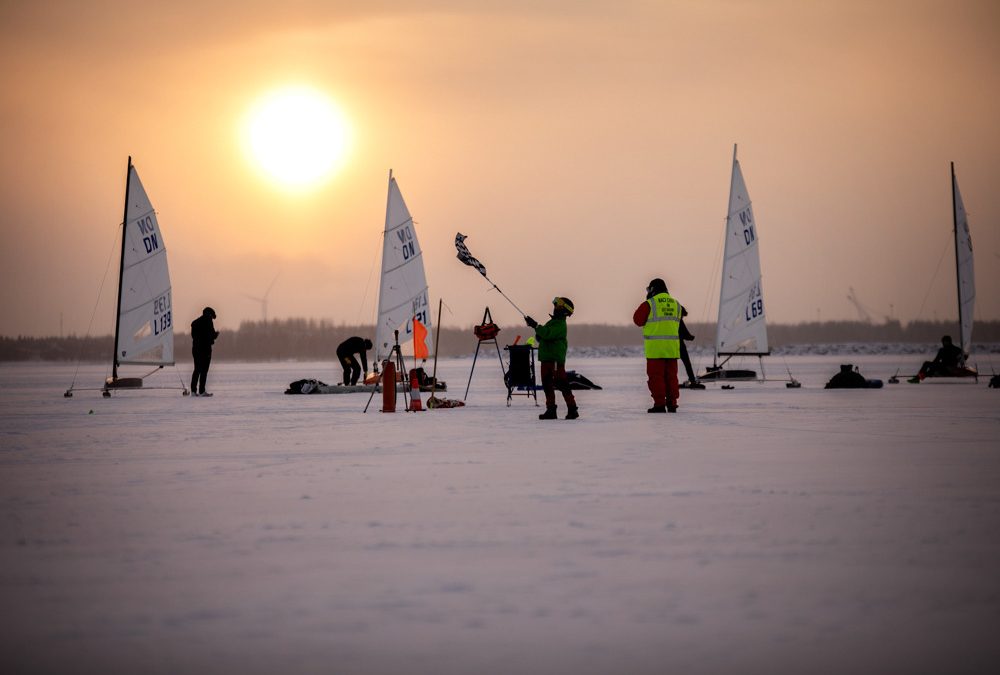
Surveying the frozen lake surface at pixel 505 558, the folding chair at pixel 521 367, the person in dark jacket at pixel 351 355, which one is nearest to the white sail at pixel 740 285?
the person in dark jacket at pixel 351 355

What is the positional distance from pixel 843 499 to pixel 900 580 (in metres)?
2.41

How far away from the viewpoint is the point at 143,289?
27.1 metres

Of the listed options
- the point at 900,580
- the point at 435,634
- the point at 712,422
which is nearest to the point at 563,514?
the point at 900,580

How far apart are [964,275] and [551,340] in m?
20.9

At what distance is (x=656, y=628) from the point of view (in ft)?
12.7

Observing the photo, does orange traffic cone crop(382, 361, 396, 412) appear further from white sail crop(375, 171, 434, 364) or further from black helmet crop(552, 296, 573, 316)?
white sail crop(375, 171, 434, 364)

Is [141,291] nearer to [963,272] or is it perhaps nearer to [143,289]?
[143,289]

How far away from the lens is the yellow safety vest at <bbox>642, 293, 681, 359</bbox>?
53.0ft

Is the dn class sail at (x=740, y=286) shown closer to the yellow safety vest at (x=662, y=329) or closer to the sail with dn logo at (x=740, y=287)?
the sail with dn logo at (x=740, y=287)

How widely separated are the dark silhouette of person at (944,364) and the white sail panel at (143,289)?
18.1 metres

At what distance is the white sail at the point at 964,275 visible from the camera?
31.9 m

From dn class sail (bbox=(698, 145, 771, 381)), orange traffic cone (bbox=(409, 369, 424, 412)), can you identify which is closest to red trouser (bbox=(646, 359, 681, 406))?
orange traffic cone (bbox=(409, 369, 424, 412))

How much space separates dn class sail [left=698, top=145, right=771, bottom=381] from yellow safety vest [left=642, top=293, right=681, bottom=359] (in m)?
12.3

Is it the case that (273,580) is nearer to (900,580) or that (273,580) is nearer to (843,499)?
(900,580)
